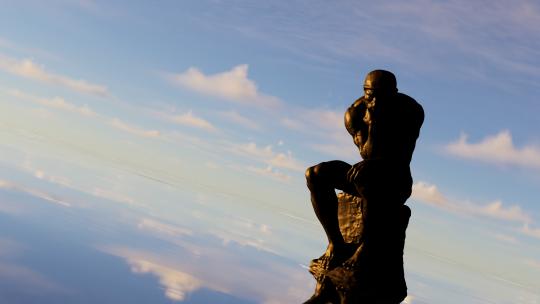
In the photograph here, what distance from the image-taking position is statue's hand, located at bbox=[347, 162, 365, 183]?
681 cm

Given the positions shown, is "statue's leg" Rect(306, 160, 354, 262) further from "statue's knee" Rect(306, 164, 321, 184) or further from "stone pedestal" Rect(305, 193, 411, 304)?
"stone pedestal" Rect(305, 193, 411, 304)

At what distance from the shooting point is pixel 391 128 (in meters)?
7.10

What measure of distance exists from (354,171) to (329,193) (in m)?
0.66

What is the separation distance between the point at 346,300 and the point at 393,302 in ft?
2.07

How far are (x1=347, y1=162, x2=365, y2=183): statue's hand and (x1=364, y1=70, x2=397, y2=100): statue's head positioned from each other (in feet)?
3.15

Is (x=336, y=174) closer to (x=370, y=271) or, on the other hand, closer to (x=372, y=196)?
(x=372, y=196)

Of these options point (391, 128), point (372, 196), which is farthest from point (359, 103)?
point (372, 196)

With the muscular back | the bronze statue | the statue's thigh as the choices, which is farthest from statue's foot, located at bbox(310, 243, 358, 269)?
the muscular back

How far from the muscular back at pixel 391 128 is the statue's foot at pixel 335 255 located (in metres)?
1.24

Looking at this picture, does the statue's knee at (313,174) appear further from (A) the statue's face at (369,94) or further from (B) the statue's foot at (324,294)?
(B) the statue's foot at (324,294)

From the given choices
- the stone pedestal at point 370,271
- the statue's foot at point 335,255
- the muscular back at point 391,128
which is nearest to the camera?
the stone pedestal at point 370,271

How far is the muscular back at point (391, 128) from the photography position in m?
7.10

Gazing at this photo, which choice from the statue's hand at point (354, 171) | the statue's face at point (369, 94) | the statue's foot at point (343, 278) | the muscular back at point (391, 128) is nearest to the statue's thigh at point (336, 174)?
the statue's hand at point (354, 171)

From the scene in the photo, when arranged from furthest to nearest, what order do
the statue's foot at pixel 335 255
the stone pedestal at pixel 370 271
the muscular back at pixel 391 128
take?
the statue's foot at pixel 335 255 → the muscular back at pixel 391 128 → the stone pedestal at pixel 370 271
